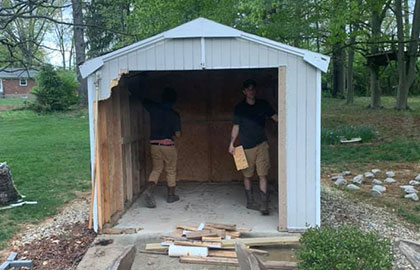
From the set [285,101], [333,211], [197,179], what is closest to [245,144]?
[285,101]

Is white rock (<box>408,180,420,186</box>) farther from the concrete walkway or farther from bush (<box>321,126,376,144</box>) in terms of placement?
bush (<box>321,126,376,144</box>)

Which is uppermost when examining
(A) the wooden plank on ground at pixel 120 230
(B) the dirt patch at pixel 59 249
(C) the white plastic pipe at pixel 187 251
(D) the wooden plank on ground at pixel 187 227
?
(D) the wooden plank on ground at pixel 187 227

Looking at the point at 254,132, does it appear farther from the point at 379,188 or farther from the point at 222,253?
the point at 379,188

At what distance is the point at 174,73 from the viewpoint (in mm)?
7238

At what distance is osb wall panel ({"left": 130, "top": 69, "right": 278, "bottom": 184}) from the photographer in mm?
7266

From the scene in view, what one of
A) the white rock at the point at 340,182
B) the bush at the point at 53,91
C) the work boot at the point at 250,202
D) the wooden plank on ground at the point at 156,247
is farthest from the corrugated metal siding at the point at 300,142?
the bush at the point at 53,91

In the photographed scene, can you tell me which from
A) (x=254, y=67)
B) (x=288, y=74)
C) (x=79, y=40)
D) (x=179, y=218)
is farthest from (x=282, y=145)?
(x=79, y=40)

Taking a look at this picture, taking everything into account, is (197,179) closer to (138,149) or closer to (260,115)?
(138,149)

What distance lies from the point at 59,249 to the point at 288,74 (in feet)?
10.5

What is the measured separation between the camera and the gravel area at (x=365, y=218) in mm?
5230

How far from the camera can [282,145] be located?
488 cm

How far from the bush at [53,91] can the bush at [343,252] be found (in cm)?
1982

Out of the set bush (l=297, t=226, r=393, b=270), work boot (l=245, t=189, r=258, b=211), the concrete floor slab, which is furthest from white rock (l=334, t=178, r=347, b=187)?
bush (l=297, t=226, r=393, b=270)

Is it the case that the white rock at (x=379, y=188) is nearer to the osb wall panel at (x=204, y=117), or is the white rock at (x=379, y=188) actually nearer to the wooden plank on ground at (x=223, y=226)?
the osb wall panel at (x=204, y=117)
